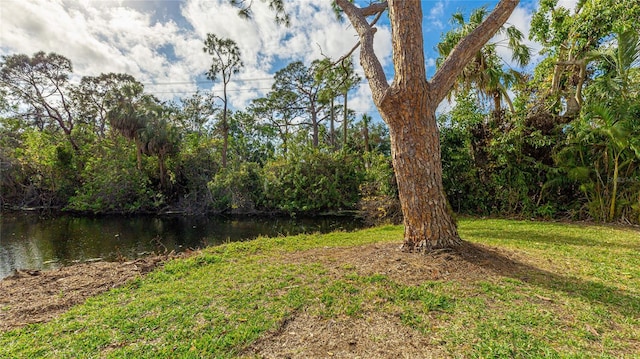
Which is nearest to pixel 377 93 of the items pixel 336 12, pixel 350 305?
pixel 350 305

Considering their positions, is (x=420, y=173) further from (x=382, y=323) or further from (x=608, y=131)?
(x=608, y=131)

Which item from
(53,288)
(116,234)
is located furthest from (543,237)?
(116,234)

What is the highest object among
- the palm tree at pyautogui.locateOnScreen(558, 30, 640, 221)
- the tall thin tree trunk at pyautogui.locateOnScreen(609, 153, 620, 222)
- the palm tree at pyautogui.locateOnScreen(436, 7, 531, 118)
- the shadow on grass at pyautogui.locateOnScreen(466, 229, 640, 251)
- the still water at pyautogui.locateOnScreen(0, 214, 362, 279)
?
→ the palm tree at pyautogui.locateOnScreen(436, 7, 531, 118)

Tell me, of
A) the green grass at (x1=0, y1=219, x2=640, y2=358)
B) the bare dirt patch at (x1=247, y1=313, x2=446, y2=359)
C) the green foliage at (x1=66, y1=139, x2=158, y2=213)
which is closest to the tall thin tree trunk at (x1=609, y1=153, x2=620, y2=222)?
the green grass at (x1=0, y1=219, x2=640, y2=358)

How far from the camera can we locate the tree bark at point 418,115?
377 centimetres

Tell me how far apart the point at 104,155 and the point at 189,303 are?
1937 centimetres

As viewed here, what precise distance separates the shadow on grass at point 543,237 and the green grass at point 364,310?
0.98 metres

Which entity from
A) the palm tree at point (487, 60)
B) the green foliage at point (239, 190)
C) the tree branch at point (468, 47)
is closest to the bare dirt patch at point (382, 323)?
the tree branch at point (468, 47)

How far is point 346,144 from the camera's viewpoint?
18422mm

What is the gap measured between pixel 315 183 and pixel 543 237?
10.1 m

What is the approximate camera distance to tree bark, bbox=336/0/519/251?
3.77 meters

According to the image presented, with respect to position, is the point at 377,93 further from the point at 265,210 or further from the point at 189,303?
the point at 265,210

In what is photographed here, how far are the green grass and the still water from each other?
4.24 m

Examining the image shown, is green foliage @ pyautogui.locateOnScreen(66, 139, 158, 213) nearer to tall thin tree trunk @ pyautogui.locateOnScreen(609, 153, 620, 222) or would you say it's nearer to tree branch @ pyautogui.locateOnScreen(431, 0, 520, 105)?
tree branch @ pyautogui.locateOnScreen(431, 0, 520, 105)
